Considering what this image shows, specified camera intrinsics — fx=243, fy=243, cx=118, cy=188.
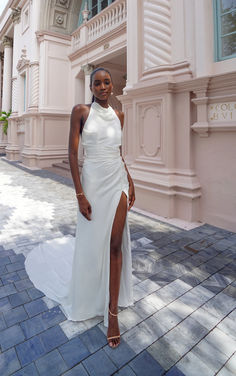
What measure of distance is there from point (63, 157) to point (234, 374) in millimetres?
10840

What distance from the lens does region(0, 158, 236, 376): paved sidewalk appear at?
1545 mm

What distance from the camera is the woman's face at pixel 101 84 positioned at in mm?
1776

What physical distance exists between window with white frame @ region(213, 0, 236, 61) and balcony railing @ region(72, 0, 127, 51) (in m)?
4.55

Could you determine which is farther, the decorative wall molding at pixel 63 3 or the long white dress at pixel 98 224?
the decorative wall molding at pixel 63 3

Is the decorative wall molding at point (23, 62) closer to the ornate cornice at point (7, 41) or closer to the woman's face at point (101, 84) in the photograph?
the ornate cornice at point (7, 41)

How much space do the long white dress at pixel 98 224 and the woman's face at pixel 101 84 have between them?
0.09 meters

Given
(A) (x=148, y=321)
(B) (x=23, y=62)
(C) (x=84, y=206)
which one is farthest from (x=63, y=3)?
(A) (x=148, y=321)

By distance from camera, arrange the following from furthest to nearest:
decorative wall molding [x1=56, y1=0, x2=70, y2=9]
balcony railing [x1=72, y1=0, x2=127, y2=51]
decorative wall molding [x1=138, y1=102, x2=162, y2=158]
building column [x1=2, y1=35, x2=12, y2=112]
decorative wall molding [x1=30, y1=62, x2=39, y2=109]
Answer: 1. building column [x1=2, y1=35, x2=12, y2=112]
2. decorative wall molding [x1=30, y1=62, x2=39, y2=109]
3. decorative wall molding [x1=56, y1=0, x2=70, y2=9]
4. balcony railing [x1=72, y1=0, x2=127, y2=51]
5. decorative wall molding [x1=138, y1=102, x2=162, y2=158]

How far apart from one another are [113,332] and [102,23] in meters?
10.1

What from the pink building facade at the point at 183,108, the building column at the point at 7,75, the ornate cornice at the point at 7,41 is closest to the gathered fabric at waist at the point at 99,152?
the pink building facade at the point at 183,108

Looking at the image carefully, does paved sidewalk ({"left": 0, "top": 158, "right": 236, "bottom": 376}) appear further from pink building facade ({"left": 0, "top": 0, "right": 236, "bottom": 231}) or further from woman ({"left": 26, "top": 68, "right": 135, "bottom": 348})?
pink building facade ({"left": 0, "top": 0, "right": 236, "bottom": 231})

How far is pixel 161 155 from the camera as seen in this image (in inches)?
186

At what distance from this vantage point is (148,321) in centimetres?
193

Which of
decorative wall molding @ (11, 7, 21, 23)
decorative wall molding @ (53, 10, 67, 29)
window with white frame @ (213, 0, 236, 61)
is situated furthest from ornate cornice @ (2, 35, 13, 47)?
window with white frame @ (213, 0, 236, 61)
